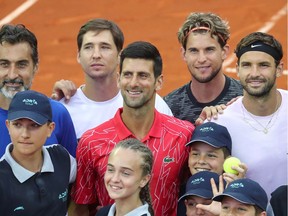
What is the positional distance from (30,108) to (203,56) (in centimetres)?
252

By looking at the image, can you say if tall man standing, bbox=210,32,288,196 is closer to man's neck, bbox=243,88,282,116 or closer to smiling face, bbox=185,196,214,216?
man's neck, bbox=243,88,282,116

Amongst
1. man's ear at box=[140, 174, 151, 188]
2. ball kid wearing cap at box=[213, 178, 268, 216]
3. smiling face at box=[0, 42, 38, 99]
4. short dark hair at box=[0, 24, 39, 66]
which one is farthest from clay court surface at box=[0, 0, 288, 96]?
ball kid wearing cap at box=[213, 178, 268, 216]

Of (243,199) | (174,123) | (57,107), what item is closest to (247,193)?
(243,199)

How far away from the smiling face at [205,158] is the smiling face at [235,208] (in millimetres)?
800

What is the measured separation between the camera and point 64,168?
10.0 m

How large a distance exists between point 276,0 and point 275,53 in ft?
33.6

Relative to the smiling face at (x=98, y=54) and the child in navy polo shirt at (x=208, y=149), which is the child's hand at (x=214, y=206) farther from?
the smiling face at (x=98, y=54)

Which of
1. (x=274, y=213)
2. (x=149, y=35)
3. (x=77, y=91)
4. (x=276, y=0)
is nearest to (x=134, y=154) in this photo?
(x=274, y=213)

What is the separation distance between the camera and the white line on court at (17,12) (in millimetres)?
20250

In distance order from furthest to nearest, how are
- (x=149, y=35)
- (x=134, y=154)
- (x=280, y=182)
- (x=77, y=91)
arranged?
(x=149, y=35), (x=77, y=91), (x=280, y=182), (x=134, y=154)

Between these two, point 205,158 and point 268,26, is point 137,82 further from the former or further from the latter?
point 268,26

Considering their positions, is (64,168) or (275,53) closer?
(64,168)

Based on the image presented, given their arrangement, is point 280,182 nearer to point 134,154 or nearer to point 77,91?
point 134,154

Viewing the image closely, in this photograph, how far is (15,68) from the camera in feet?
34.6
